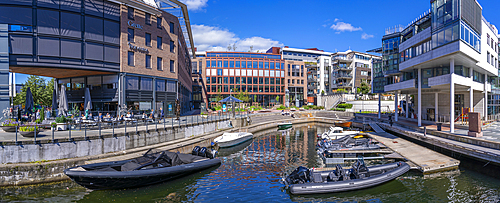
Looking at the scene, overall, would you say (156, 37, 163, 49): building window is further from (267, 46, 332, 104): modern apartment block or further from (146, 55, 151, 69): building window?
(267, 46, 332, 104): modern apartment block

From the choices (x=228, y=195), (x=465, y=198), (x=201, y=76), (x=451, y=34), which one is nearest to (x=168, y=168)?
(x=228, y=195)

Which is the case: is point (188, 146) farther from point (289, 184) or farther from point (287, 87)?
point (287, 87)

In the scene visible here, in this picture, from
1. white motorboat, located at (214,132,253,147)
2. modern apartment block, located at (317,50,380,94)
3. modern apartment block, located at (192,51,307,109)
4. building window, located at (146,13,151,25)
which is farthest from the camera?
modern apartment block, located at (192,51,307,109)

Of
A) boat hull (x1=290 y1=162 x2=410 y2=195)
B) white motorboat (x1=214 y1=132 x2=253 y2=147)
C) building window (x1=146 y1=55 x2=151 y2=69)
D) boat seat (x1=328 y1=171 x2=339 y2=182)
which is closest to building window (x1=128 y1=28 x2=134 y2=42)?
building window (x1=146 y1=55 x2=151 y2=69)

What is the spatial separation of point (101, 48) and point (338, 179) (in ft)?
90.6

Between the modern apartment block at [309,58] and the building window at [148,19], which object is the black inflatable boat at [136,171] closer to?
the building window at [148,19]

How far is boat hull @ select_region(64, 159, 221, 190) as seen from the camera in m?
12.5

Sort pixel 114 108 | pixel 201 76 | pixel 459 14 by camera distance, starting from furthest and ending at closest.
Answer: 1. pixel 201 76
2. pixel 114 108
3. pixel 459 14

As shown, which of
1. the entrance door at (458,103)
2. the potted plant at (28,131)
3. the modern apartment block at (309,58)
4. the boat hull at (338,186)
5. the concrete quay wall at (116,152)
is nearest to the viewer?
the boat hull at (338,186)

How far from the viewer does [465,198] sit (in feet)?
40.5

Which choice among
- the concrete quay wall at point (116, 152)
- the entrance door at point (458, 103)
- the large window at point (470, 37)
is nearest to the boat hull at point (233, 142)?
the concrete quay wall at point (116, 152)

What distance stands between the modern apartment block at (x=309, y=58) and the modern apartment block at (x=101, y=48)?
204 ft

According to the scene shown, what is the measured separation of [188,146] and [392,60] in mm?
32651

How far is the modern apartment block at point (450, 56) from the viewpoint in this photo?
21.7 m
